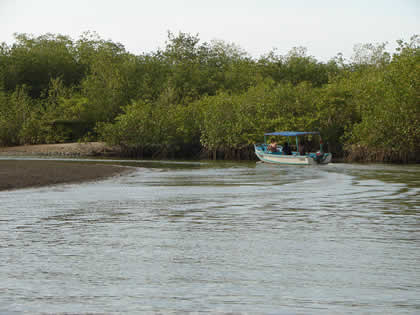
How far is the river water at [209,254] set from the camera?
693cm

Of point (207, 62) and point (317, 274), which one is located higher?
point (207, 62)

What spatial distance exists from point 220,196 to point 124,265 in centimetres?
1128

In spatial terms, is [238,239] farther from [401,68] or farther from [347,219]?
[401,68]

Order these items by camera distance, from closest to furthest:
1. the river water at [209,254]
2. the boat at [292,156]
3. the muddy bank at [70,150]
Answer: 1. the river water at [209,254]
2. the boat at [292,156]
3. the muddy bank at [70,150]

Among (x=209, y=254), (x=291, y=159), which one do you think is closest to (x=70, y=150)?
(x=291, y=159)

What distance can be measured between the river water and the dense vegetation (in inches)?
1198

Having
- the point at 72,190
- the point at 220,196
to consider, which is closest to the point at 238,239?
the point at 220,196

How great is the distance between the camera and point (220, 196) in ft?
65.9

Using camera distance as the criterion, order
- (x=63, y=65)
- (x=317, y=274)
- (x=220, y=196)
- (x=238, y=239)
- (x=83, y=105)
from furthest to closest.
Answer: (x=63, y=65) < (x=83, y=105) < (x=220, y=196) < (x=238, y=239) < (x=317, y=274)

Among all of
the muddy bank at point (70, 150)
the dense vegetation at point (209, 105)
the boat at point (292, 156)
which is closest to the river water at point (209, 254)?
the boat at point (292, 156)

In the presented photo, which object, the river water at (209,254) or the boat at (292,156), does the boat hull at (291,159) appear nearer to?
the boat at (292,156)

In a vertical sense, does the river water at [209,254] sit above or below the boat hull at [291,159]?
below

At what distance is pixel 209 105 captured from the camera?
62656mm

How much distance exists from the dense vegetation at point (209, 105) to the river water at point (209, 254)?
30.4 metres
